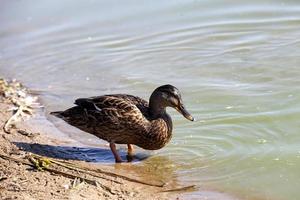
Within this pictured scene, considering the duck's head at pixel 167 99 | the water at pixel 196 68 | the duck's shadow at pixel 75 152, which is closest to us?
the water at pixel 196 68

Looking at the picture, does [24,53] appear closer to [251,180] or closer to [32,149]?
[32,149]

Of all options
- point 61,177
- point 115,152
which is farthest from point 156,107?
point 61,177

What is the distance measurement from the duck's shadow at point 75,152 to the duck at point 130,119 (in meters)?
0.14

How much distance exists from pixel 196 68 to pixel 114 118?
279cm

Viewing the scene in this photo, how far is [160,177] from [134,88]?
2.65 metres

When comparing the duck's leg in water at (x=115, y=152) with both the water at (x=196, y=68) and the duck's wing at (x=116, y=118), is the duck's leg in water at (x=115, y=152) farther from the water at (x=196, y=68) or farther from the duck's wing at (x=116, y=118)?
the water at (x=196, y=68)

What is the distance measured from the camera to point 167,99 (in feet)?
25.0

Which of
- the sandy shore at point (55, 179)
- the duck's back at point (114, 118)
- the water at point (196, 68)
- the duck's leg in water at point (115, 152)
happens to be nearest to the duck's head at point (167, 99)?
the duck's back at point (114, 118)

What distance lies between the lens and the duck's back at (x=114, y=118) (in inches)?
294

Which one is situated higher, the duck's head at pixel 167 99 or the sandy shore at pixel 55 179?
the duck's head at pixel 167 99

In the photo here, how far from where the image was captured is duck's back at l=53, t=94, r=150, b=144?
7477 millimetres

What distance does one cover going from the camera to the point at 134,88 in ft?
31.3

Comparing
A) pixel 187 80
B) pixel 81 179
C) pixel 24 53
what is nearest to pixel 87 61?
pixel 24 53

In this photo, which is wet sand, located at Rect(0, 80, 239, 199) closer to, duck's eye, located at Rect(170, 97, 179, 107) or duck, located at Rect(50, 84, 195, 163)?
duck, located at Rect(50, 84, 195, 163)
